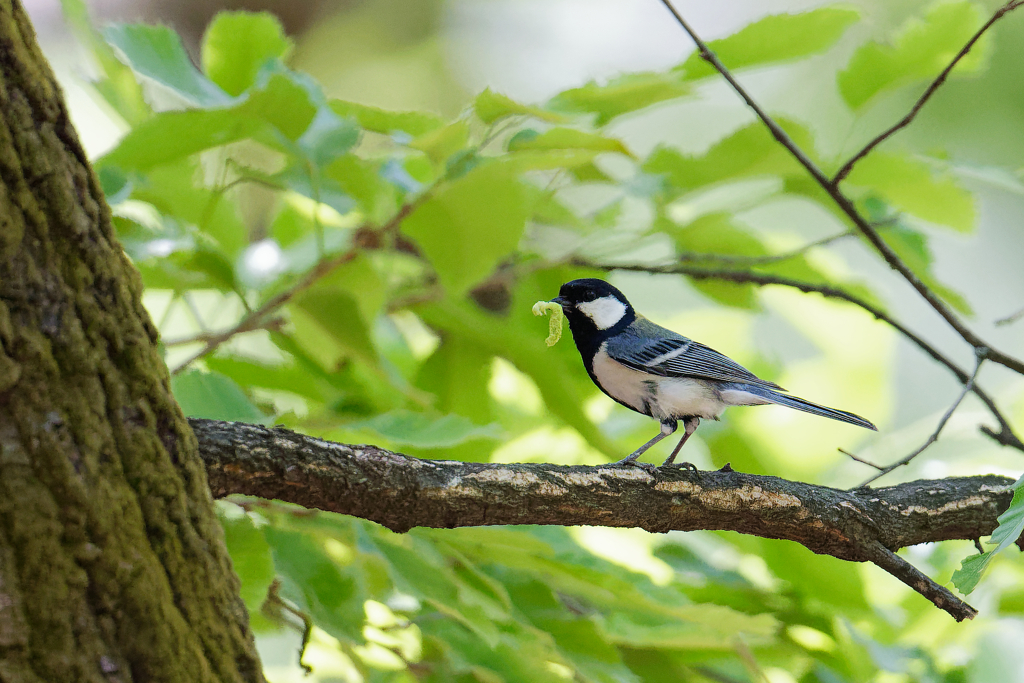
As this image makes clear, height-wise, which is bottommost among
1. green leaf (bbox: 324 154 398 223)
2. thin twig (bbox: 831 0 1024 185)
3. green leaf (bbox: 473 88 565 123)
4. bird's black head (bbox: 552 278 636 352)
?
bird's black head (bbox: 552 278 636 352)

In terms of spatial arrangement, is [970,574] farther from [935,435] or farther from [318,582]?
[318,582]

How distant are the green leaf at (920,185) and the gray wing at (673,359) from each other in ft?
0.98

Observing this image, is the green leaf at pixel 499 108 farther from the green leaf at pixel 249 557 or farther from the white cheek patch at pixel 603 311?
the green leaf at pixel 249 557

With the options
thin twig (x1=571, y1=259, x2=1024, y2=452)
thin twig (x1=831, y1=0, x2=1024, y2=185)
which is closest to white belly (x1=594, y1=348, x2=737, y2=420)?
thin twig (x1=571, y1=259, x2=1024, y2=452)

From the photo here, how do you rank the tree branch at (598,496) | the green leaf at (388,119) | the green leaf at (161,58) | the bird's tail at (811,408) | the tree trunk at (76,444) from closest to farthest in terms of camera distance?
the tree trunk at (76,444), the tree branch at (598,496), the bird's tail at (811,408), the green leaf at (161,58), the green leaf at (388,119)

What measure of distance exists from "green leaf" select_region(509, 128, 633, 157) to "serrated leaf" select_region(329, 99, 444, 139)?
0.14m

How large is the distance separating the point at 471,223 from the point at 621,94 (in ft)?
0.63

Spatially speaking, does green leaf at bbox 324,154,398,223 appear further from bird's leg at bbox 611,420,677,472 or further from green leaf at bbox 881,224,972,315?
green leaf at bbox 881,224,972,315

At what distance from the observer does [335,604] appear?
0.69 meters

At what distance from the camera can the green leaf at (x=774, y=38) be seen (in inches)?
31.1

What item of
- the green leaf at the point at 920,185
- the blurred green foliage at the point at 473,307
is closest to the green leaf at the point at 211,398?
the blurred green foliage at the point at 473,307

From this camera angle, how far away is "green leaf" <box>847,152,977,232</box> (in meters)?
0.88

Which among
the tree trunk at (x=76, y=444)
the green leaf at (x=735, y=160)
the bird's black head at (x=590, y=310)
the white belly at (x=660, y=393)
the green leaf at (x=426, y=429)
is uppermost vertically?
the green leaf at (x=735, y=160)

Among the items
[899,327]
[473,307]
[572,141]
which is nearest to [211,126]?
[572,141]
